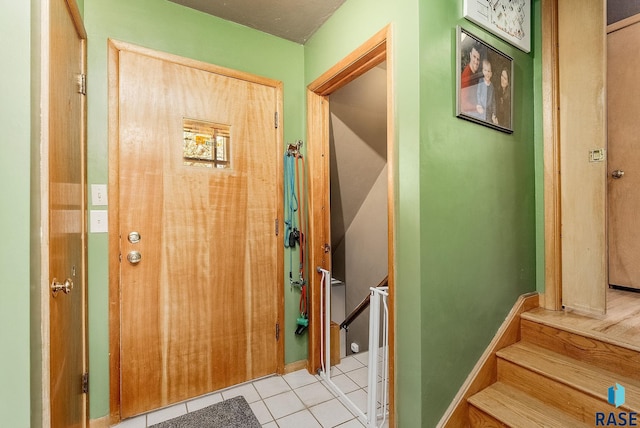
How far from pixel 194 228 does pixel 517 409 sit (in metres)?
2.00

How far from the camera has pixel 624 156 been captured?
2311 mm

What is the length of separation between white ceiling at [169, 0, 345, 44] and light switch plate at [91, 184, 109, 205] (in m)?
1.21

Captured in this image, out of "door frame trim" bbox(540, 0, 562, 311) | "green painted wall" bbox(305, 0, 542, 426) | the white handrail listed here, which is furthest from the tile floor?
"door frame trim" bbox(540, 0, 562, 311)

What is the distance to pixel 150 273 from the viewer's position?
172 centimetres

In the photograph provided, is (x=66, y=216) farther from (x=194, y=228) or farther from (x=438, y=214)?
(x=438, y=214)

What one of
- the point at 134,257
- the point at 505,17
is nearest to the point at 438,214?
the point at 505,17

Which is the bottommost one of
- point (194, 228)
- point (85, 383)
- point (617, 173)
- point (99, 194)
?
point (85, 383)

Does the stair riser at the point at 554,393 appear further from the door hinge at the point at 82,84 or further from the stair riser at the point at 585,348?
the door hinge at the point at 82,84

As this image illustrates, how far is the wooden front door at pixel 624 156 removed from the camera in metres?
2.25

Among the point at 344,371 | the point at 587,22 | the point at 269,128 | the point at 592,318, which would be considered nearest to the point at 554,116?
the point at 587,22

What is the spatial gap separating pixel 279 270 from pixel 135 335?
0.93m

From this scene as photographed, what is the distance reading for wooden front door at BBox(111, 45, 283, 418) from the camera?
1681 mm

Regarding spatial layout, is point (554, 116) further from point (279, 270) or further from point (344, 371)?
point (344, 371)

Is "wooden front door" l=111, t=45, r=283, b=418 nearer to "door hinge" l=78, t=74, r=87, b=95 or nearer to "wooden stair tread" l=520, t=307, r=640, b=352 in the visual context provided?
"door hinge" l=78, t=74, r=87, b=95
